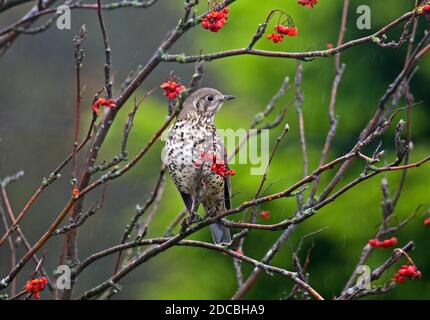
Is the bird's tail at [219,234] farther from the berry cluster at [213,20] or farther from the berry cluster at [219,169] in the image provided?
the berry cluster at [213,20]

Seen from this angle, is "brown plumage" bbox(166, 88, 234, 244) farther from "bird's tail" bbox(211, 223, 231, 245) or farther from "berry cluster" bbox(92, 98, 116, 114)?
"berry cluster" bbox(92, 98, 116, 114)

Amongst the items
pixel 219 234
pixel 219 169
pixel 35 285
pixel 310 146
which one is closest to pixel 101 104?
pixel 219 169

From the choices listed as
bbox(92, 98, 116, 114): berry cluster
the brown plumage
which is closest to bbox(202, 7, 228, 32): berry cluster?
bbox(92, 98, 116, 114): berry cluster

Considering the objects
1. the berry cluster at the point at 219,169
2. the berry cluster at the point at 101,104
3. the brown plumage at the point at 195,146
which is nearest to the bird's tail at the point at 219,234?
the brown plumage at the point at 195,146

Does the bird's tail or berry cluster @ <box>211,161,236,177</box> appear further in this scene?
the bird's tail

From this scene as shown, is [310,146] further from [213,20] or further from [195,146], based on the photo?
[213,20]

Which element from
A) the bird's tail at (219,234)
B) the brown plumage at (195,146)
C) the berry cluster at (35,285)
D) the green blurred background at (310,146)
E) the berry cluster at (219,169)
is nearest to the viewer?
the berry cluster at (35,285)

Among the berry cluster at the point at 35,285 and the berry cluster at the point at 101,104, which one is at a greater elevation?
the berry cluster at the point at 101,104

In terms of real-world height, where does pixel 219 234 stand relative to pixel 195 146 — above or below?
below
